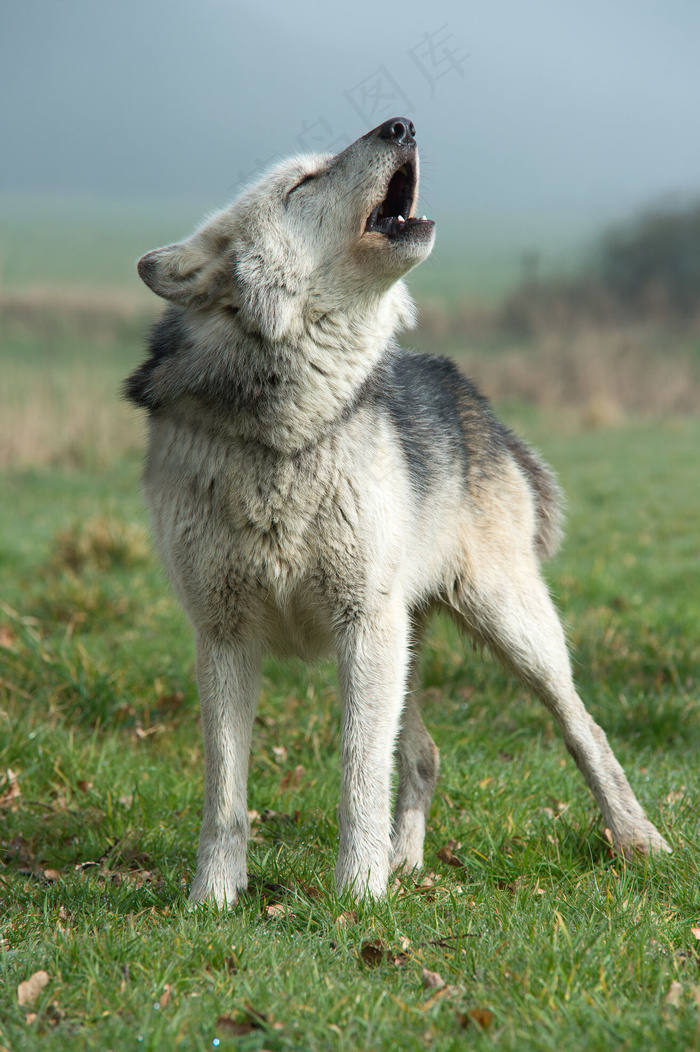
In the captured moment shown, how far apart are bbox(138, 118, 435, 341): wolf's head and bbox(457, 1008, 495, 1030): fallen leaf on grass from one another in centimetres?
206

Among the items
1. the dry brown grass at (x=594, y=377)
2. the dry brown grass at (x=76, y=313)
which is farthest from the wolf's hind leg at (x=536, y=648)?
the dry brown grass at (x=76, y=313)

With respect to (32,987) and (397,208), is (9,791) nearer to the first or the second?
(32,987)

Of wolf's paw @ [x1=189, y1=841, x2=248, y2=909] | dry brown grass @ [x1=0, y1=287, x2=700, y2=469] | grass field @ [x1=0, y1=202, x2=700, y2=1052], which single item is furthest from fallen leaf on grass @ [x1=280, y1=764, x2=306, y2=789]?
dry brown grass @ [x1=0, y1=287, x2=700, y2=469]

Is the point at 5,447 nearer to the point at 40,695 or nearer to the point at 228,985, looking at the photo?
the point at 40,695

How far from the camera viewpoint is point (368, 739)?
3135 mm

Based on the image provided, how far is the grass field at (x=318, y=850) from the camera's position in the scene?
2270mm

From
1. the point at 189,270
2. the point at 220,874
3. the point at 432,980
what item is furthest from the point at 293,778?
the point at 189,270

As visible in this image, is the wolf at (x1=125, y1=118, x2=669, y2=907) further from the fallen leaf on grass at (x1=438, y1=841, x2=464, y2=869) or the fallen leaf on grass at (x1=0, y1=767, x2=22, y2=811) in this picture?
the fallen leaf on grass at (x1=0, y1=767, x2=22, y2=811)

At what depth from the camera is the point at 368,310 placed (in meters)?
3.12

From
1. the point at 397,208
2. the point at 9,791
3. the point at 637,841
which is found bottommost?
the point at 637,841

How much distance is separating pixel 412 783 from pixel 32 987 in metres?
1.80

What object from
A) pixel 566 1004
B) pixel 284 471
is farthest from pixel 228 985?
pixel 284 471

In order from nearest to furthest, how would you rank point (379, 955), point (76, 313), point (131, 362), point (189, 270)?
point (379, 955)
point (189, 270)
point (131, 362)
point (76, 313)

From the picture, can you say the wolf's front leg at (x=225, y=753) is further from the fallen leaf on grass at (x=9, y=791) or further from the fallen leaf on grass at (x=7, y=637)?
the fallen leaf on grass at (x=7, y=637)
